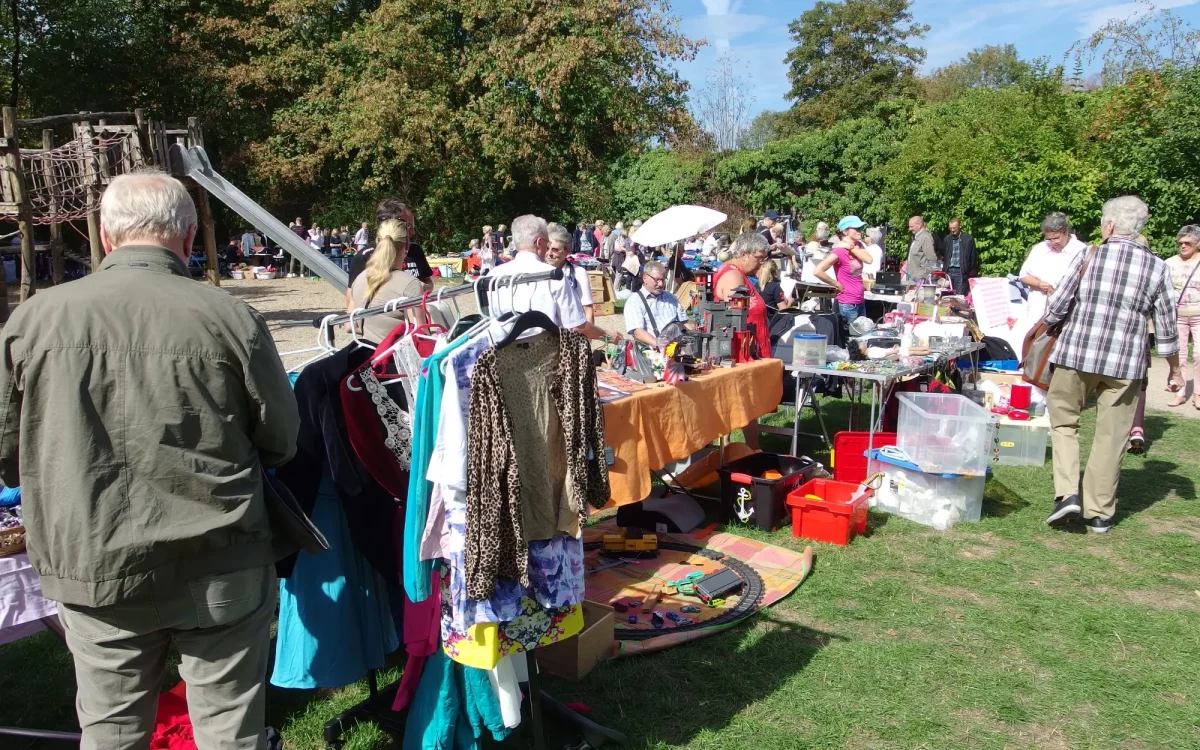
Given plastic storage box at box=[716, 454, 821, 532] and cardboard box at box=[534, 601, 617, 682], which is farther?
plastic storage box at box=[716, 454, 821, 532]

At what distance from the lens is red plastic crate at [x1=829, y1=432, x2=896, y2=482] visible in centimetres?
575

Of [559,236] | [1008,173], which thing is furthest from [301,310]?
[1008,173]

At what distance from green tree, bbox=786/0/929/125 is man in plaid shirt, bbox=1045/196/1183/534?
3732 centimetres

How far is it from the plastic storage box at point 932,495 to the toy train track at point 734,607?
1321 millimetres

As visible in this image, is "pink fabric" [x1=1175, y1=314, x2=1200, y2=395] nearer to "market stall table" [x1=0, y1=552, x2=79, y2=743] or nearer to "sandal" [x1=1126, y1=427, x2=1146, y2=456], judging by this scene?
"sandal" [x1=1126, y1=427, x2=1146, y2=456]

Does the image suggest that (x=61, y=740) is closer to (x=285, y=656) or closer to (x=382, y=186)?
(x=285, y=656)

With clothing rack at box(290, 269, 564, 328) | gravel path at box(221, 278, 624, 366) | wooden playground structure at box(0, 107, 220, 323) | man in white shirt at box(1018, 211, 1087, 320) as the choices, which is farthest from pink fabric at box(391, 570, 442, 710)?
wooden playground structure at box(0, 107, 220, 323)

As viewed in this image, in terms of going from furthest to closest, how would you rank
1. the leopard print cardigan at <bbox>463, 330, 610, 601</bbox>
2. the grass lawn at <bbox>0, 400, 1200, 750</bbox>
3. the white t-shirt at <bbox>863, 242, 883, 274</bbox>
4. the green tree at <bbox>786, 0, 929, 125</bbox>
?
the green tree at <bbox>786, 0, 929, 125</bbox> < the white t-shirt at <bbox>863, 242, 883, 274</bbox> < the grass lawn at <bbox>0, 400, 1200, 750</bbox> < the leopard print cardigan at <bbox>463, 330, 610, 601</bbox>

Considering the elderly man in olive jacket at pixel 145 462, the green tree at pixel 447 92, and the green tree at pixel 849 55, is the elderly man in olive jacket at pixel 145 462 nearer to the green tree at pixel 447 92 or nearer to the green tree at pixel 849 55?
the green tree at pixel 447 92

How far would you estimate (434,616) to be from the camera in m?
2.89

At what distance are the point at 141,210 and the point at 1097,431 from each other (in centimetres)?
487

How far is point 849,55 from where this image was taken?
43.0 m

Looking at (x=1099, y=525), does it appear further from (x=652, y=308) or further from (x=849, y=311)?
(x=849, y=311)

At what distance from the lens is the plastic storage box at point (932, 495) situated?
5223 millimetres
